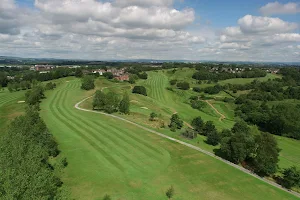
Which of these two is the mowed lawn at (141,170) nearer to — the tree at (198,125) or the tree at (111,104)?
the tree at (198,125)

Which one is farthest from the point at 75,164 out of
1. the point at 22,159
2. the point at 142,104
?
the point at 142,104

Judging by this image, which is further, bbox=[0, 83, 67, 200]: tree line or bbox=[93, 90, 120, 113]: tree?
bbox=[93, 90, 120, 113]: tree

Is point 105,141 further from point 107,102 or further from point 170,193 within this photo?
point 107,102

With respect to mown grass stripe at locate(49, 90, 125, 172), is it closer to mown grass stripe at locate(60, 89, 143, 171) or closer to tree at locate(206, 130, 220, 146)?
mown grass stripe at locate(60, 89, 143, 171)

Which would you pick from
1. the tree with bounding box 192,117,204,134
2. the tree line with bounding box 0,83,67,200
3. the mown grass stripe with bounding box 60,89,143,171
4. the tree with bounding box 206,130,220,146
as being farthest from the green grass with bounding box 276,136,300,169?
the tree line with bounding box 0,83,67,200

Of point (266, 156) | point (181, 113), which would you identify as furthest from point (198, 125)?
point (181, 113)

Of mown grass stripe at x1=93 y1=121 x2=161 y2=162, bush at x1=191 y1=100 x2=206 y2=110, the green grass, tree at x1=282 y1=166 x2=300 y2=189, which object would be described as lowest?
the green grass

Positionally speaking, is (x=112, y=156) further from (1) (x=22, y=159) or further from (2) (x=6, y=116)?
(2) (x=6, y=116)
